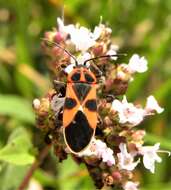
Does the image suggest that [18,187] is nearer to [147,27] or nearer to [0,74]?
[0,74]

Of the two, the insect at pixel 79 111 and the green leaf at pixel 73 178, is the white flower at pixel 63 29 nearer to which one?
the insect at pixel 79 111

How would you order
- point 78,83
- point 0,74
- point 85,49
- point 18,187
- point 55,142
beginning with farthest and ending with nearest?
point 0,74 < point 18,187 < point 85,49 < point 55,142 < point 78,83

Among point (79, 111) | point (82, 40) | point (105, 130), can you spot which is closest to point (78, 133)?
point (79, 111)

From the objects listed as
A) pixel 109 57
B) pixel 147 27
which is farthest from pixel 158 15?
pixel 109 57

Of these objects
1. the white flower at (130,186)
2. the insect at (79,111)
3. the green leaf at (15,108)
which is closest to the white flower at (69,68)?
the insect at (79,111)

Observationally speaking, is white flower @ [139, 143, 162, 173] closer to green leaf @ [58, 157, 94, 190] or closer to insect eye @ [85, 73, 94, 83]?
insect eye @ [85, 73, 94, 83]

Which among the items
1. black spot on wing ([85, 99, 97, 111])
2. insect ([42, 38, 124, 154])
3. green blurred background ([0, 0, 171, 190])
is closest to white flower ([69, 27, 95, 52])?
insect ([42, 38, 124, 154])

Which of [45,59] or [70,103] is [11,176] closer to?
[70,103]
